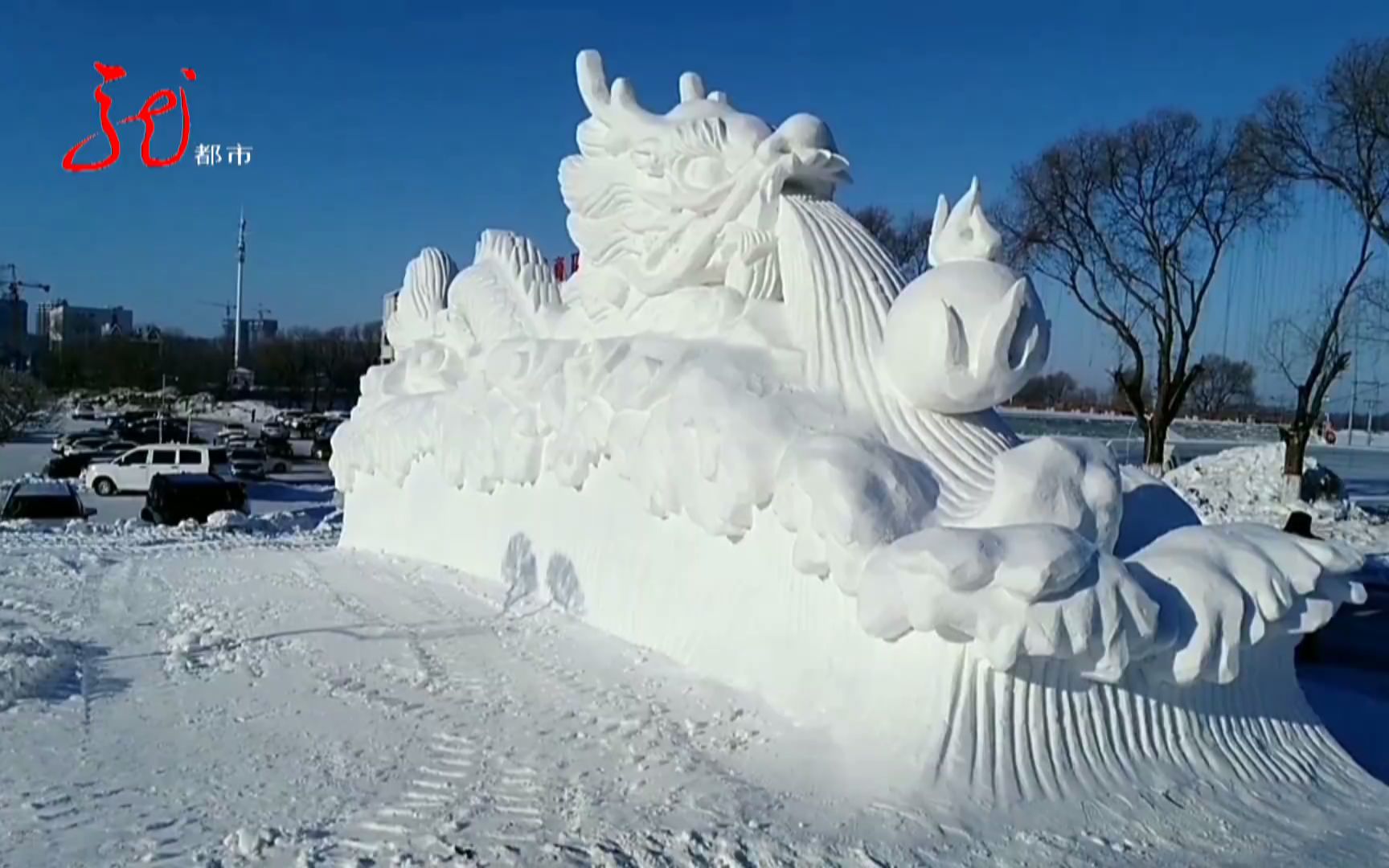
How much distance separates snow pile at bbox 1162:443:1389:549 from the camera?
17141 mm

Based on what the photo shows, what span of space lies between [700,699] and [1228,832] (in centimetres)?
246

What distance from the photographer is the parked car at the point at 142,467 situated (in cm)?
2228

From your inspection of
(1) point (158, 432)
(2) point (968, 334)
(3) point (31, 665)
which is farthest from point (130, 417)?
(2) point (968, 334)

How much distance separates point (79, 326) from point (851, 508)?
86.5 m

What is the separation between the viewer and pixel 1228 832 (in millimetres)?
4625

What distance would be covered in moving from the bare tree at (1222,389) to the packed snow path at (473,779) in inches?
1337

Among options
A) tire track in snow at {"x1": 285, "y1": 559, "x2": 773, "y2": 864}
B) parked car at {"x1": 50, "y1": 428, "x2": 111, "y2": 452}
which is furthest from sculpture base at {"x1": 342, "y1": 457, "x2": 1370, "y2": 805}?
parked car at {"x1": 50, "y1": 428, "x2": 111, "y2": 452}

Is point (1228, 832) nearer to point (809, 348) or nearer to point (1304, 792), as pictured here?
point (1304, 792)

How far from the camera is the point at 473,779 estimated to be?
480 centimetres

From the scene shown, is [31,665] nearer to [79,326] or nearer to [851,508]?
[851,508]

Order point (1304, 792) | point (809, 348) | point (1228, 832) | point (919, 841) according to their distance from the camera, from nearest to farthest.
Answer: point (919, 841)
point (1228, 832)
point (1304, 792)
point (809, 348)

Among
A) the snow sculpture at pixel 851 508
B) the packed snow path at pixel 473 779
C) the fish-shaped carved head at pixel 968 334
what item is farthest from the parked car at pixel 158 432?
the fish-shaped carved head at pixel 968 334

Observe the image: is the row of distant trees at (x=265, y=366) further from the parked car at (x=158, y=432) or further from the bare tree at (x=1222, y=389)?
the bare tree at (x=1222, y=389)

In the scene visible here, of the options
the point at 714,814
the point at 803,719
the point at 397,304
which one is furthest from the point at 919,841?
the point at 397,304
